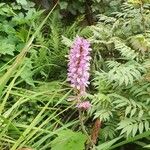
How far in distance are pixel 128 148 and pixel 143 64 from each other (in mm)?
595

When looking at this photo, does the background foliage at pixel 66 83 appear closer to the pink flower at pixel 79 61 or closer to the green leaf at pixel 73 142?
the green leaf at pixel 73 142

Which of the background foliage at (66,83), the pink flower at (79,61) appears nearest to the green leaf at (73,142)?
the background foliage at (66,83)

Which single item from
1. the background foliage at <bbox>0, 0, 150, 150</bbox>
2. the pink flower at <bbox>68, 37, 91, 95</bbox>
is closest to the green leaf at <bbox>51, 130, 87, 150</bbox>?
the background foliage at <bbox>0, 0, 150, 150</bbox>

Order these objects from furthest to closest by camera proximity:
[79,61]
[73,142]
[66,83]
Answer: [66,83]
[73,142]
[79,61]

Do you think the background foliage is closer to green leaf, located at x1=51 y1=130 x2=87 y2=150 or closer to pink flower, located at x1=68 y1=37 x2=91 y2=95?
green leaf, located at x1=51 y1=130 x2=87 y2=150

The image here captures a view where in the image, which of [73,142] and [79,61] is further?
[73,142]

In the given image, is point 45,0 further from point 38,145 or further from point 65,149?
point 65,149

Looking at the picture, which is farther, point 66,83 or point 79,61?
point 66,83

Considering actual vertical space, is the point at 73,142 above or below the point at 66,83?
above

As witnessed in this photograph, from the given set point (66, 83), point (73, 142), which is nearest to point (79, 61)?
point (73, 142)

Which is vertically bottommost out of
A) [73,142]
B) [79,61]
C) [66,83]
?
[66,83]

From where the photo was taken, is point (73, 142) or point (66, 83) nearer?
point (73, 142)

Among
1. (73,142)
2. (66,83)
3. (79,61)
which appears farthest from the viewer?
(66,83)

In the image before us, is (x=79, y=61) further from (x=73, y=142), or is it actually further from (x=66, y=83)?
(x=66, y=83)
